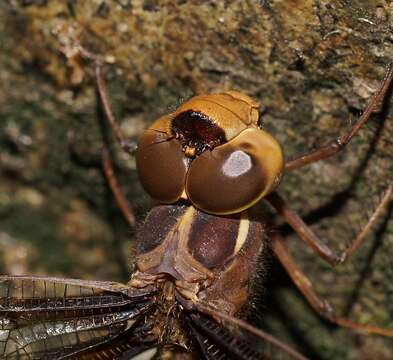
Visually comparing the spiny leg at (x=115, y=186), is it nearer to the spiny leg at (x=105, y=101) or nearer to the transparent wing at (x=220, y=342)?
the spiny leg at (x=105, y=101)

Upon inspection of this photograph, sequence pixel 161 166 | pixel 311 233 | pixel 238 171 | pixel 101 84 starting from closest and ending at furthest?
pixel 238 171 < pixel 161 166 < pixel 311 233 < pixel 101 84

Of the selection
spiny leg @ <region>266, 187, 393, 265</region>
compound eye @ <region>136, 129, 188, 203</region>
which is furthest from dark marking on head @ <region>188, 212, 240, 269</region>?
spiny leg @ <region>266, 187, 393, 265</region>

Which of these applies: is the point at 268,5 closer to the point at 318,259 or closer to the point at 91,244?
the point at 318,259

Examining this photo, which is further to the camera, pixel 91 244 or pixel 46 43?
pixel 91 244

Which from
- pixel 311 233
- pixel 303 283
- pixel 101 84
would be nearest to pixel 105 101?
pixel 101 84

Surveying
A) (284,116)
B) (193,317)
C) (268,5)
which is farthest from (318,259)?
(268,5)

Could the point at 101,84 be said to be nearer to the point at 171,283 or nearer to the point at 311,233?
the point at 171,283
